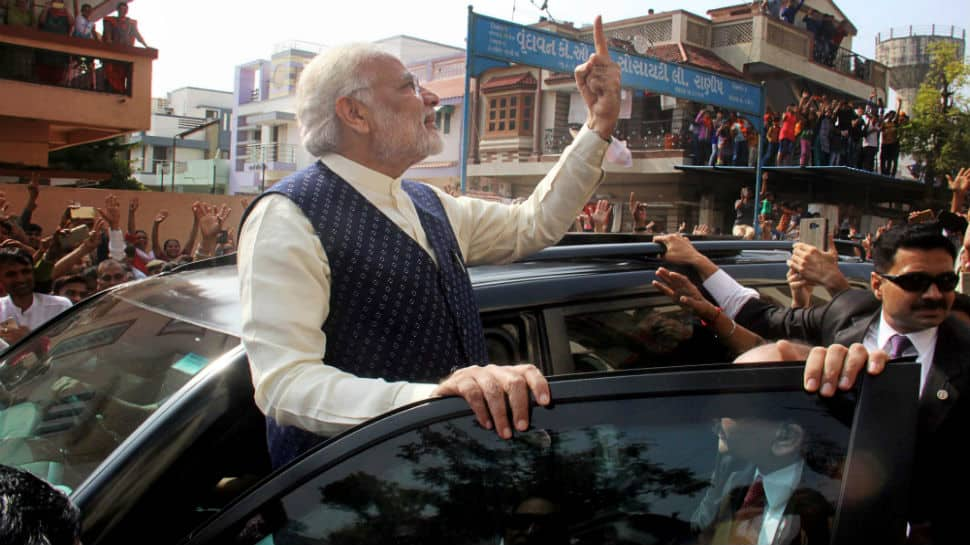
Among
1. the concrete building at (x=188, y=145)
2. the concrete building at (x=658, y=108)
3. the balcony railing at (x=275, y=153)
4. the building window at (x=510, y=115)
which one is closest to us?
the concrete building at (x=658, y=108)

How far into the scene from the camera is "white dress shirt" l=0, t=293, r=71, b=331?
4.62 m

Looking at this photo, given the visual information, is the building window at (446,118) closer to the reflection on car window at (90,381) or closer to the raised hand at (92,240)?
the raised hand at (92,240)

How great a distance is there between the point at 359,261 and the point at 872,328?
Result: 5.17 ft

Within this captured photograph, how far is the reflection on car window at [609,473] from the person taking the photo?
4.02 ft

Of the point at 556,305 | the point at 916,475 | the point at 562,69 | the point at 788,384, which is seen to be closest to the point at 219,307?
the point at 556,305

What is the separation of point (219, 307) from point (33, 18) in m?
17.6

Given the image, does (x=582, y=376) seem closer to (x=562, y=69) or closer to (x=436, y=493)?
(x=436, y=493)

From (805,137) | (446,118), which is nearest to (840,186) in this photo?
(805,137)

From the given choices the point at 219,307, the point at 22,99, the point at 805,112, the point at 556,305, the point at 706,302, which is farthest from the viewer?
the point at 805,112

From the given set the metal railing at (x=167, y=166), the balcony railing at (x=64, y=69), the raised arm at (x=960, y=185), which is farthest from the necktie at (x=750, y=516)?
the metal railing at (x=167, y=166)

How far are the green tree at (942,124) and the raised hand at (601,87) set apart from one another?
27654mm

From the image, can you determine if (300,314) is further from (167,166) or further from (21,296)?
(167,166)

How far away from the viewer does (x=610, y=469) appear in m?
1.28

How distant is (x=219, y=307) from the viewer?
2.09 m
